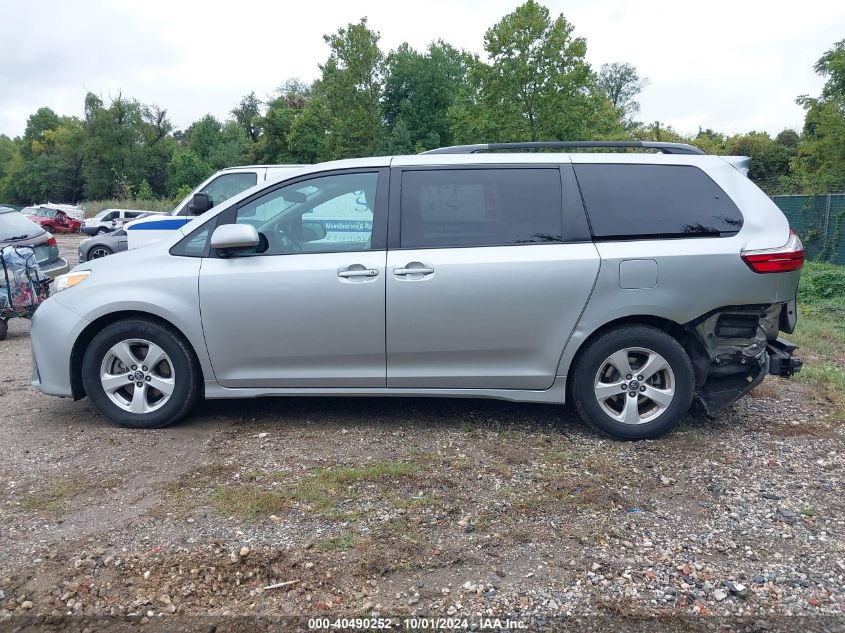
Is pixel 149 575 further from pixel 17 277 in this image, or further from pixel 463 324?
pixel 17 277

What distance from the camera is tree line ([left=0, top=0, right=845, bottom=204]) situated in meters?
21.8

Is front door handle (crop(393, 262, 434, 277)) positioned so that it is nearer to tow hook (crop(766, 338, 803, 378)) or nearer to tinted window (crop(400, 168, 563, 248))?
tinted window (crop(400, 168, 563, 248))

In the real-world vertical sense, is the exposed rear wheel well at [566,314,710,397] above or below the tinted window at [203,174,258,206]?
below

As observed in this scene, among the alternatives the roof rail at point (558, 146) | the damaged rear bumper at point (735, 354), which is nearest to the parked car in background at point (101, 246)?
the roof rail at point (558, 146)

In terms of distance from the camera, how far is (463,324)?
450 centimetres

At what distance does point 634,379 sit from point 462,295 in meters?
1.25

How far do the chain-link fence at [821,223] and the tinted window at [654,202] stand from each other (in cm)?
1384

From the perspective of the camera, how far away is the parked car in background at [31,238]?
867 centimetres

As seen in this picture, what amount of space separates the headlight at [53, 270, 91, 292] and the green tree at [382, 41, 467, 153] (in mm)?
39200

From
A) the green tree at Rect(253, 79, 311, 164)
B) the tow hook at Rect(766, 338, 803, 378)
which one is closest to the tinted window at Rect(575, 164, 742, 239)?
the tow hook at Rect(766, 338, 803, 378)

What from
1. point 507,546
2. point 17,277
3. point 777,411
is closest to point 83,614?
point 507,546

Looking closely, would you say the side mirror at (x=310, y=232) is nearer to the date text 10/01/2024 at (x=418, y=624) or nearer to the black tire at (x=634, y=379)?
the black tire at (x=634, y=379)

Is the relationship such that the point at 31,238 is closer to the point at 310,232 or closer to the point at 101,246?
the point at 310,232

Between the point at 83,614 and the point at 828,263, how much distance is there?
17260mm
